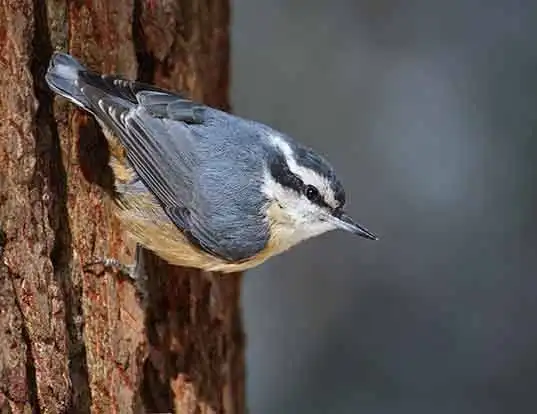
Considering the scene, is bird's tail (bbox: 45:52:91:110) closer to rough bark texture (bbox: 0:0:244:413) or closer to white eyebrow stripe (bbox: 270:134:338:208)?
rough bark texture (bbox: 0:0:244:413)

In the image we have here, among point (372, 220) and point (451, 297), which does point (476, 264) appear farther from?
point (372, 220)

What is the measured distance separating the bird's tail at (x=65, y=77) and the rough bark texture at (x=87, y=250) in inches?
1.5

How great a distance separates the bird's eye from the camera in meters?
2.29

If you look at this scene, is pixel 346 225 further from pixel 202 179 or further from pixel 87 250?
pixel 87 250

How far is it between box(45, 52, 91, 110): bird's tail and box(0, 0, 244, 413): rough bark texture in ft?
0.12

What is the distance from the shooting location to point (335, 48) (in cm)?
428

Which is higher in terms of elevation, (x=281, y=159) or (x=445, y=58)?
(x=445, y=58)

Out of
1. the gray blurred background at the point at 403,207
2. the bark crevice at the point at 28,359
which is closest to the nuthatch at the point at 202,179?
the bark crevice at the point at 28,359

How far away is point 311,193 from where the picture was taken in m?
2.30

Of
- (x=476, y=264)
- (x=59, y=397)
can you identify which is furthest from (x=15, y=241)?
(x=476, y=264)

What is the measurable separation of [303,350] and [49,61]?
7.10 ft

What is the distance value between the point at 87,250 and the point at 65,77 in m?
0.35

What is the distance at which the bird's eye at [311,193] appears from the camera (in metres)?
2.29

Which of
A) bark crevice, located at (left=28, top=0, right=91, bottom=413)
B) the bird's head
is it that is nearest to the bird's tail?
bark crevice, located at (left=28, top=0, right=91, bottom=413)
